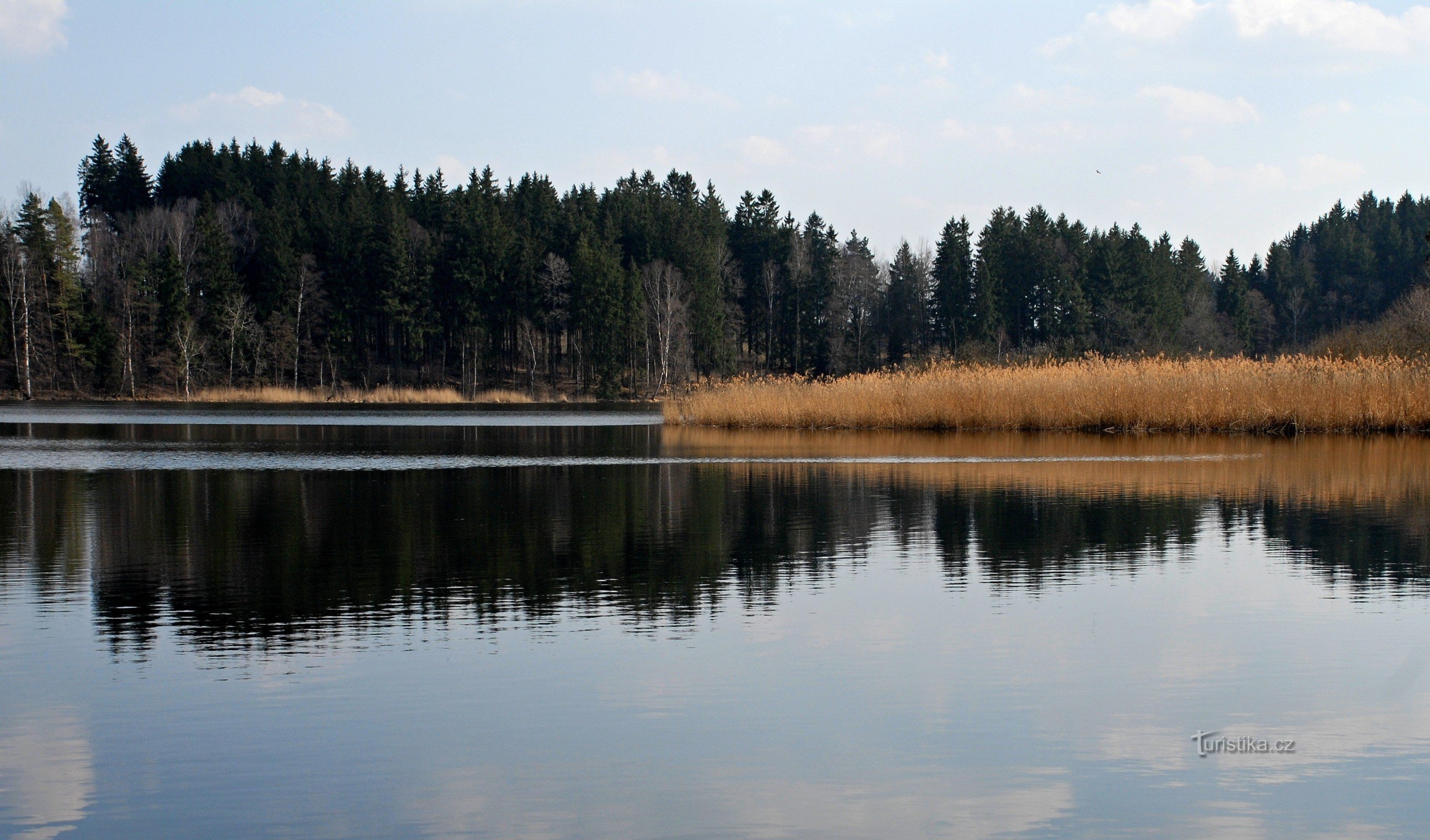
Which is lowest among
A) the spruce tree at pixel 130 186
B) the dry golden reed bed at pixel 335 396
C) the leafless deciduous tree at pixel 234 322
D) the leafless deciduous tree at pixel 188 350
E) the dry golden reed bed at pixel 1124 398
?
the dry golden reed bed at pixel 1124 398

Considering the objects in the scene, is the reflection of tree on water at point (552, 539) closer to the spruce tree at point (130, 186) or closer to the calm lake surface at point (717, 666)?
the calm lake surface at point (717, 666)

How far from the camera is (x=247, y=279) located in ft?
243

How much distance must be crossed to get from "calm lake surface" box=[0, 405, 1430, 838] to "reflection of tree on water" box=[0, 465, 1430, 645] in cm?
6

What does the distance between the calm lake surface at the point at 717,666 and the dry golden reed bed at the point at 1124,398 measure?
1291 centimetres

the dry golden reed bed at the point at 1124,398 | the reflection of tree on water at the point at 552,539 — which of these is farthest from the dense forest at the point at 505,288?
the reflection of tree on water at the point at 552,539

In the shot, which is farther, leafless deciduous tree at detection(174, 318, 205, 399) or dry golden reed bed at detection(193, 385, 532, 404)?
leafless deciduous tree at detection(174, 318, 205, 399)

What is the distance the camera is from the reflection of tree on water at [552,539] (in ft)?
25.2

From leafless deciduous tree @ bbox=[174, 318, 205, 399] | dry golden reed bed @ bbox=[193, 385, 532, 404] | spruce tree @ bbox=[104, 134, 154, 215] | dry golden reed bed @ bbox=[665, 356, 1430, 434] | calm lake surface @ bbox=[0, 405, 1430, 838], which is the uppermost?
spruce tree @ bbox=[104, 134, 154, 215]

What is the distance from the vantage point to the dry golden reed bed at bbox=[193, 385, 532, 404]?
59.4 m

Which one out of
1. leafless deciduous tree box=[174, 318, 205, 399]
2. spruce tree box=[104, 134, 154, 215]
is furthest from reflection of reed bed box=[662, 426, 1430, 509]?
spruce tree box=[104, 134, 154, 215]

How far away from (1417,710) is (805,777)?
2700 mm

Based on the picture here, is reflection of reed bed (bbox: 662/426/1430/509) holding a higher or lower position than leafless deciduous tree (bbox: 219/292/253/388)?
lower

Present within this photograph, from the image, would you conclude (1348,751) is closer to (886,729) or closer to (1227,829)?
(1227,829)

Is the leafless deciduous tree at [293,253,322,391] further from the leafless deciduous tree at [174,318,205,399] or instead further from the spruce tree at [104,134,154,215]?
the spruce tree at [104,134,154,215]
